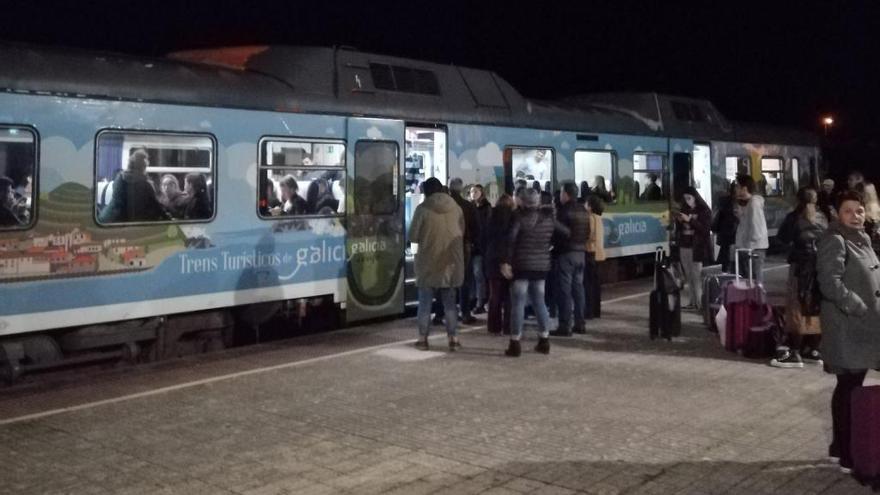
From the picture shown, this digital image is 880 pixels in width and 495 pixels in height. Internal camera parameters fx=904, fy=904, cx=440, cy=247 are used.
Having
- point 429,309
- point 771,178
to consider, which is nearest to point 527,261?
point 429,309

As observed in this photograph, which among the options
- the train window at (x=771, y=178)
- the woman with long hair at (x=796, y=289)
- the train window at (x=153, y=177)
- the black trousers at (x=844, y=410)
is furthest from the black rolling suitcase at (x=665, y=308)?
the train window at (x=771, y=178)

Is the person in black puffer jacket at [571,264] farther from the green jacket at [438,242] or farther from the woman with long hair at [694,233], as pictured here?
the woman with long hair at [694,233]

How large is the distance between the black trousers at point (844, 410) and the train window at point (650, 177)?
1070cm

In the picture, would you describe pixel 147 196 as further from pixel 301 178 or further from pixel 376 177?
pixel 376 177

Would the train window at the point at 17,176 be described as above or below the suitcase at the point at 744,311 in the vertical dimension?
above

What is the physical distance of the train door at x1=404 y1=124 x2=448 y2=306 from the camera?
1174 cm

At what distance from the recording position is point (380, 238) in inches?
439

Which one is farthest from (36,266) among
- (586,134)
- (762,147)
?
(762,147)

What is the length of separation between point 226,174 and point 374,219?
2223mm

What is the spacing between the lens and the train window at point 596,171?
14852mm

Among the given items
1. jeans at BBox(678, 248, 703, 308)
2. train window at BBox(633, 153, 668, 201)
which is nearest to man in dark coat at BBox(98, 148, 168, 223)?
jeans at BBox(678, 248, 703, 308)

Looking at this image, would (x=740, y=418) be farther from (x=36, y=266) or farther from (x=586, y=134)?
(x=586, y=134)

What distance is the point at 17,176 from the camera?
7777 millimetres

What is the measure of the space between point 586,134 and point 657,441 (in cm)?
923
